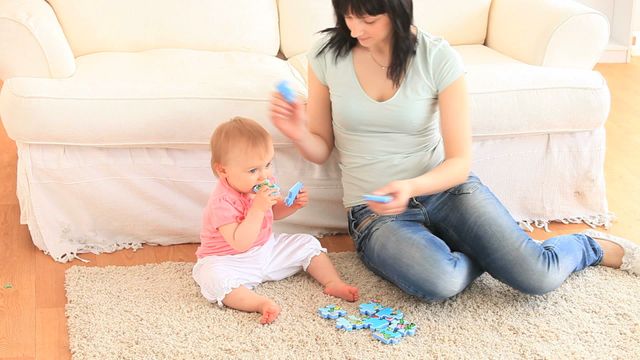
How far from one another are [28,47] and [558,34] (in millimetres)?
1509

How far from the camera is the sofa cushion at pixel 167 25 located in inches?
105

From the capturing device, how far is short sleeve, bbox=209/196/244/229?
79.4 inches

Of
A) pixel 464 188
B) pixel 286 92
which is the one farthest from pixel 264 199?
pixel 464 188

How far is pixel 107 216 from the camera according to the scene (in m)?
2.32

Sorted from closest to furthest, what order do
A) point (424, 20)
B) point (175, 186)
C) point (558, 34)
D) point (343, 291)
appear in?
point (343, 291) → point (175, 186) → point (558, 34) → point (424, 20)

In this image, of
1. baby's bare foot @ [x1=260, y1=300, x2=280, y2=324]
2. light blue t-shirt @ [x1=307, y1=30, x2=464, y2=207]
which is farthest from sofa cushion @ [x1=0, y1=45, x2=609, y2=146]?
baby's bare foot @ [x1=260, y1=300, x2=280, y2=324]

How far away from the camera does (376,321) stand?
1936 millimetres

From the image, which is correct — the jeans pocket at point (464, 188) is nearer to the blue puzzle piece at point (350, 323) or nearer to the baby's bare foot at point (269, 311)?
the blue puzzle piece at point (350, 323)

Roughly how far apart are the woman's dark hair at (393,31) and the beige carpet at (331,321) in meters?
0.54

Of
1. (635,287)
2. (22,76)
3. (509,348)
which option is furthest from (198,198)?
(635,287)

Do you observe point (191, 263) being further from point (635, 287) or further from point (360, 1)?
point (635, 287)

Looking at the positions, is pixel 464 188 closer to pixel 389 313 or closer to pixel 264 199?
pixel 389 313

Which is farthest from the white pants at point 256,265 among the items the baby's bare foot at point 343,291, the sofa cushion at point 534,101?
the sofa cushion at point 534,101

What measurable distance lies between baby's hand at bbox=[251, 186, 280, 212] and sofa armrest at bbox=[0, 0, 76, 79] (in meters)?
0.72
